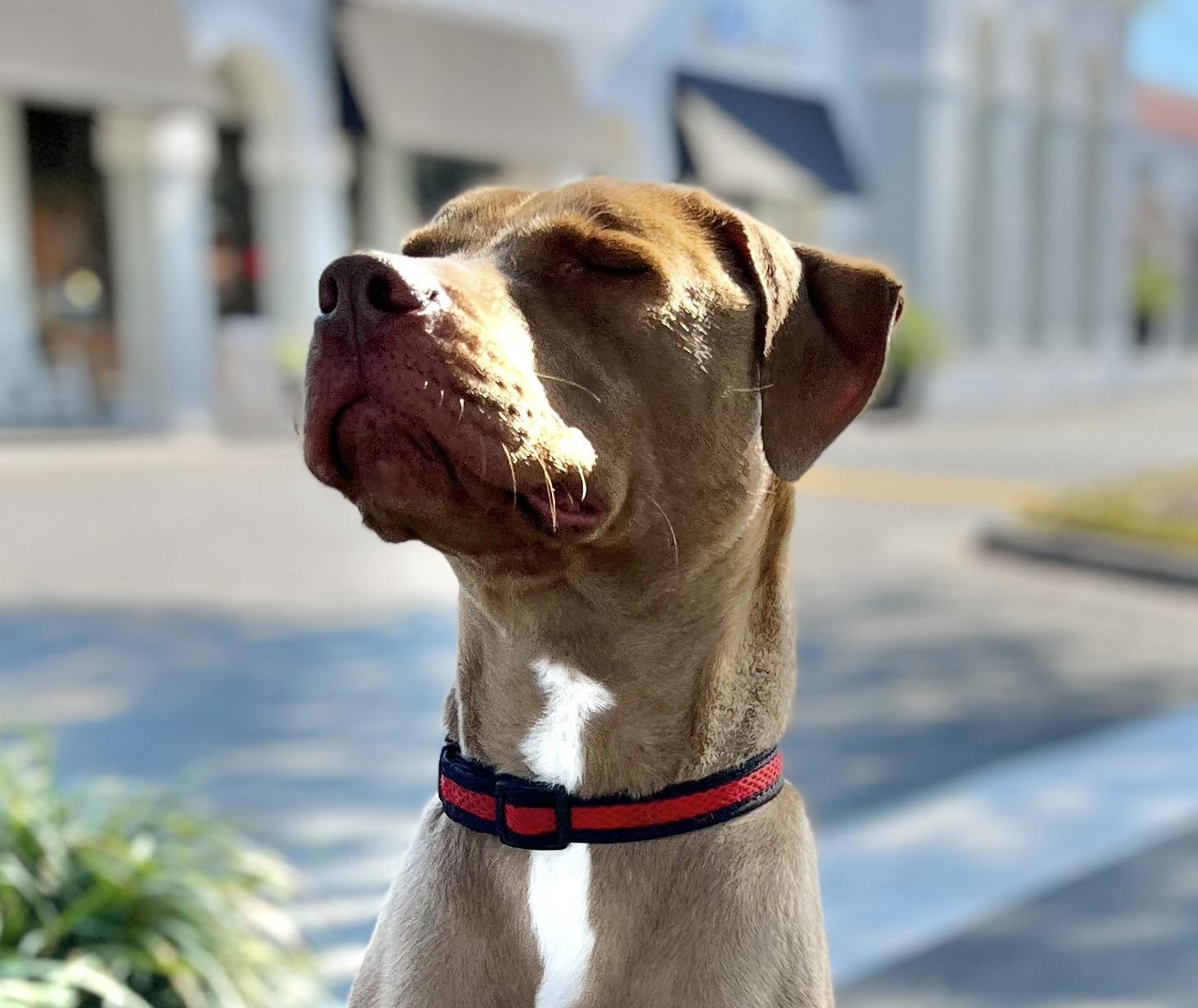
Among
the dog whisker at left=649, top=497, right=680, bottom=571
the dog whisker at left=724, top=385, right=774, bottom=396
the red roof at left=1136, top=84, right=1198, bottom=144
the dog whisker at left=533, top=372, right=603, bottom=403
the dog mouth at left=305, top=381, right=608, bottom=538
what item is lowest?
the dog whisker at left=649, top=497, right=680, bottom=571

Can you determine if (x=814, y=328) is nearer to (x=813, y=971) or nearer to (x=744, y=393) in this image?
(x=744, y=393)

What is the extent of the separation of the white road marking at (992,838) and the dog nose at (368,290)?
8.66ft

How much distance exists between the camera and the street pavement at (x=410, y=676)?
3.93 m

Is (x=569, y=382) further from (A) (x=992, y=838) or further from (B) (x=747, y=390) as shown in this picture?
(A) (x=992, y=838)

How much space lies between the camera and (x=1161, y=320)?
3634cm

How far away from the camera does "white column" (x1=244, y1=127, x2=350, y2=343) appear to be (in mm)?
17547

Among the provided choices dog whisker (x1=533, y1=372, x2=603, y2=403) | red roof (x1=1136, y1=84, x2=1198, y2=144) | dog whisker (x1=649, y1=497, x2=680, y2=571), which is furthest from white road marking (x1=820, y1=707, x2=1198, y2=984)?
red roof (x1=1136, y1=84, x2=1198, y2=144)

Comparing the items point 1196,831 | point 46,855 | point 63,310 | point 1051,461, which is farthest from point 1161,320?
Answer: point 46,855

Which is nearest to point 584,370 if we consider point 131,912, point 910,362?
point 131,912

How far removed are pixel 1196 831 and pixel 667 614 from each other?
3.48m

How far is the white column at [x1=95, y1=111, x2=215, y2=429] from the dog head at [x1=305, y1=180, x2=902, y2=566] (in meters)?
15.2

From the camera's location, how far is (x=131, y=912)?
2902mm

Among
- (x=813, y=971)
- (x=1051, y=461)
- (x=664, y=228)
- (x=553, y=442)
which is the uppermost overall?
(x=664, y=228)

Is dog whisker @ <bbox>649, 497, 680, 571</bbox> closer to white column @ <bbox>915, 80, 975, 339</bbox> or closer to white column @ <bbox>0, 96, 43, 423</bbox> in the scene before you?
white column @ <bbox>0, 96, 43, 423</bbox>
